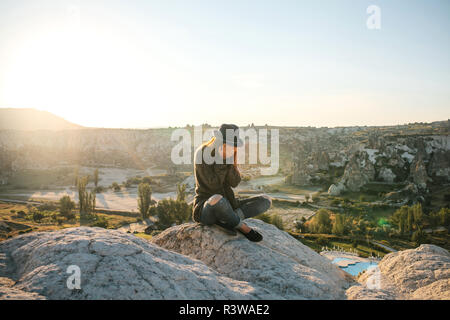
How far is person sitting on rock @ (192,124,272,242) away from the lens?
416 cm

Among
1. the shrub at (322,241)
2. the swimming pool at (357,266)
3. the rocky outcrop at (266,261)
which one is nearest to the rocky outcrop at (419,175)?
the shrub at (322,241)

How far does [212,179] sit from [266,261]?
144 centimetres

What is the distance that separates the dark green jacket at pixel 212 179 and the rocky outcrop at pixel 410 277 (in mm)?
2223

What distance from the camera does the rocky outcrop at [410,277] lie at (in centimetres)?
357

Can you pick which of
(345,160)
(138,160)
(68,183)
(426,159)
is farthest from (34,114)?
(426,159)

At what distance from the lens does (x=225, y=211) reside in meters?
4.09

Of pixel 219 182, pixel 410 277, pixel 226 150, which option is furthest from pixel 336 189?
pixel 226 150

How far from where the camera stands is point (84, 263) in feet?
8.79

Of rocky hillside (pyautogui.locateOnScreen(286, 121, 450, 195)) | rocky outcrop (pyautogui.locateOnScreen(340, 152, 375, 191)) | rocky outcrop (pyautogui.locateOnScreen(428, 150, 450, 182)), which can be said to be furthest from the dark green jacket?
rocky outcrop (pyautogui.locateOnScreen(428, 150, 450, 182))

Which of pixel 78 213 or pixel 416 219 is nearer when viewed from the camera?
pixel 416 219

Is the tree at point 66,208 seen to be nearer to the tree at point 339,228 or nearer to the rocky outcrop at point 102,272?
the tree at point 339,228

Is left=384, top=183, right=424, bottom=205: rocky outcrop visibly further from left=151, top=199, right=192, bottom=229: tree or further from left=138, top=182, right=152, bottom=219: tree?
left=138, top=182, right=152, bottom=219: tree
